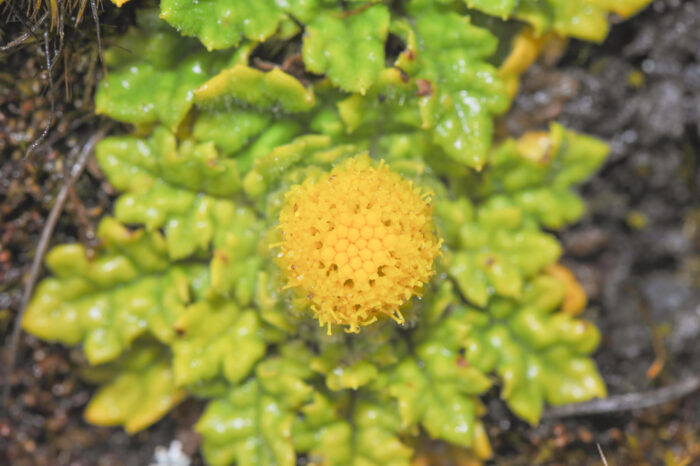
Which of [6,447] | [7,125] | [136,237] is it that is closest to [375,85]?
Answer: [136,237]

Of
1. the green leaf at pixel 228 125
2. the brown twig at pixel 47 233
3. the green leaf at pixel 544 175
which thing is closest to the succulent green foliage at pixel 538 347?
the green leaf at pixel 544 175

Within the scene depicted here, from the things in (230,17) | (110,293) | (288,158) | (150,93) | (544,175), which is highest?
(230,17)

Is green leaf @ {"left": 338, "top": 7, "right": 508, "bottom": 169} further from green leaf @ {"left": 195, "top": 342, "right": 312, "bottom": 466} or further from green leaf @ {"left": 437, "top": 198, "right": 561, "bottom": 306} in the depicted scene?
green leaf @ {"left": 195, "top": 342, "right": 312, "bottom": 466}

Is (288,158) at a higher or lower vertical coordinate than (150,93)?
lower

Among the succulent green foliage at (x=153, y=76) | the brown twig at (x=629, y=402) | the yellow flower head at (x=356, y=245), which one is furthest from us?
the brown twig at (x=629, y=402)

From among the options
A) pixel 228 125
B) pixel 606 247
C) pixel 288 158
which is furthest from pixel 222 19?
pixel 606 247

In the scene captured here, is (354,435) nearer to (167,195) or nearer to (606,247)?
(167,195)

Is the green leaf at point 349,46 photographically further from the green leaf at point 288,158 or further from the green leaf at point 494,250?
the green leaf at point 494,250

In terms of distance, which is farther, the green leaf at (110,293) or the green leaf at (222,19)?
the green leaf at (110,293)
